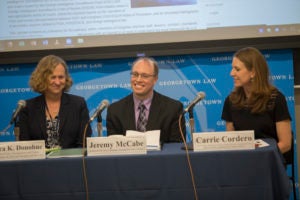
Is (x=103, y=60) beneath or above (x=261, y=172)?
above

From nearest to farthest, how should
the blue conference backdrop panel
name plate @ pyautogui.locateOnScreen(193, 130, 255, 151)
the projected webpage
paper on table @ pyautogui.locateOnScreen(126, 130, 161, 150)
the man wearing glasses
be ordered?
1. name plate @ pyautogui.locateOnScreen(193, 130, 255, 151)
2. paper on table @ pyautogui.locateOnScreen(126, 130, 161, 150)
3. the man wearing glasses
4. the projected webpage
5. the blue conference backdrop panel

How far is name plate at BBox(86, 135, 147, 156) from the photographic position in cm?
225

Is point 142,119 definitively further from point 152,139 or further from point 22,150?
point 22,150

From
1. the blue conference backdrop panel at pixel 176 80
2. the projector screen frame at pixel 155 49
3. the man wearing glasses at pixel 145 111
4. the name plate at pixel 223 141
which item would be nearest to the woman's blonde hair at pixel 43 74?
the man wearing glasses at pixel 145 111

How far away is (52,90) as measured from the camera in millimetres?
3201

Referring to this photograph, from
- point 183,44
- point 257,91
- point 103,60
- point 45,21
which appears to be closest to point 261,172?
point 257,91

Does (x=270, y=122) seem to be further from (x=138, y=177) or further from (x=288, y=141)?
(x=138, y=177)

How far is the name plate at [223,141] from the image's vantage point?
2215 mm

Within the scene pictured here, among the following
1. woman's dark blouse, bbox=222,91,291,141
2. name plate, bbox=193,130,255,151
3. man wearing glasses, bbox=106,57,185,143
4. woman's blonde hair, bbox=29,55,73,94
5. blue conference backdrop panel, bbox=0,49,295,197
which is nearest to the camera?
name plate, bbox=193,130,255,151

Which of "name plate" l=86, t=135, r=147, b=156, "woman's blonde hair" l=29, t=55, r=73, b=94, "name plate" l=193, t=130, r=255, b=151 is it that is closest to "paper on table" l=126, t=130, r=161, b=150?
"name plate" l=86, t=135, r=147, b=156

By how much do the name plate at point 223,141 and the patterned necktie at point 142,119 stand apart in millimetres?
853

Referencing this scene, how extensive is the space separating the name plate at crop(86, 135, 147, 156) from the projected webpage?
2.01 metres

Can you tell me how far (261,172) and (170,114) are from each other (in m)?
1.01

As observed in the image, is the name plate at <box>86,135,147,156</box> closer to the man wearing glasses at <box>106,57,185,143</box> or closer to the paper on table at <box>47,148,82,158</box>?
the paper on table at <box>47,148,82,158</box>
